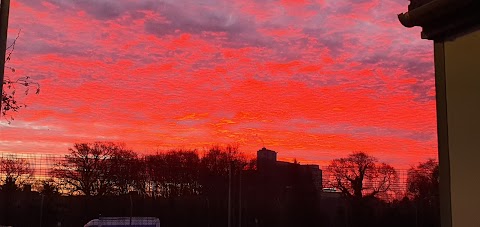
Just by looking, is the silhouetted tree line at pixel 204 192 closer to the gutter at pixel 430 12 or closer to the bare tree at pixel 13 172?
the bare tree at pixel 13 172

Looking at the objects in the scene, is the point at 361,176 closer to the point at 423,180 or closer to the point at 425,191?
the point at 423,180

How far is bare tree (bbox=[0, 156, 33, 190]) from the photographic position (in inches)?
1019

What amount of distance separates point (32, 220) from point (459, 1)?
26.5 metres

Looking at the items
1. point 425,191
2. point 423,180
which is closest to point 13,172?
point 425,191

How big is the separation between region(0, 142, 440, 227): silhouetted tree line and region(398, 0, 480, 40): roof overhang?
22.4 metres

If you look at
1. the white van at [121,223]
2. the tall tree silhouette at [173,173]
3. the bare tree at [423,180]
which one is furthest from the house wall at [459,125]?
the bare tree at [423,180]

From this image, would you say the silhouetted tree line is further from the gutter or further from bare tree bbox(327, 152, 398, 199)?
the gutter

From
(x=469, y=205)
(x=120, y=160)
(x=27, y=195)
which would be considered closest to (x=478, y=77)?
(x=469, y=205)

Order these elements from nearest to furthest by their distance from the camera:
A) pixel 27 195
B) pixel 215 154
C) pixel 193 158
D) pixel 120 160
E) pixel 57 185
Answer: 1. pixel 27 195
2. pixel 57 185
3. pixel 120 160
4. pixel 193 158
5. pixel 215 154

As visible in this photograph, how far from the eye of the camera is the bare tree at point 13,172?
2587 centimetres

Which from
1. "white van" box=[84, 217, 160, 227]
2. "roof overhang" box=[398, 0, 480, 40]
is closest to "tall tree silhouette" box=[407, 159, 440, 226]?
"white van" box=[84, 217, 160, 227]

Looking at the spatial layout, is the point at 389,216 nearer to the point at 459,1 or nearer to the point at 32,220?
the point at 32,220

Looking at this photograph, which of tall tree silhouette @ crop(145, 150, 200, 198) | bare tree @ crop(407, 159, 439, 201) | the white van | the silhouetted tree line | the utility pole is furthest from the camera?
tall tree silhouette @ crop(145, 150, 200, 198)

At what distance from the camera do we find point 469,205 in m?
4.85
